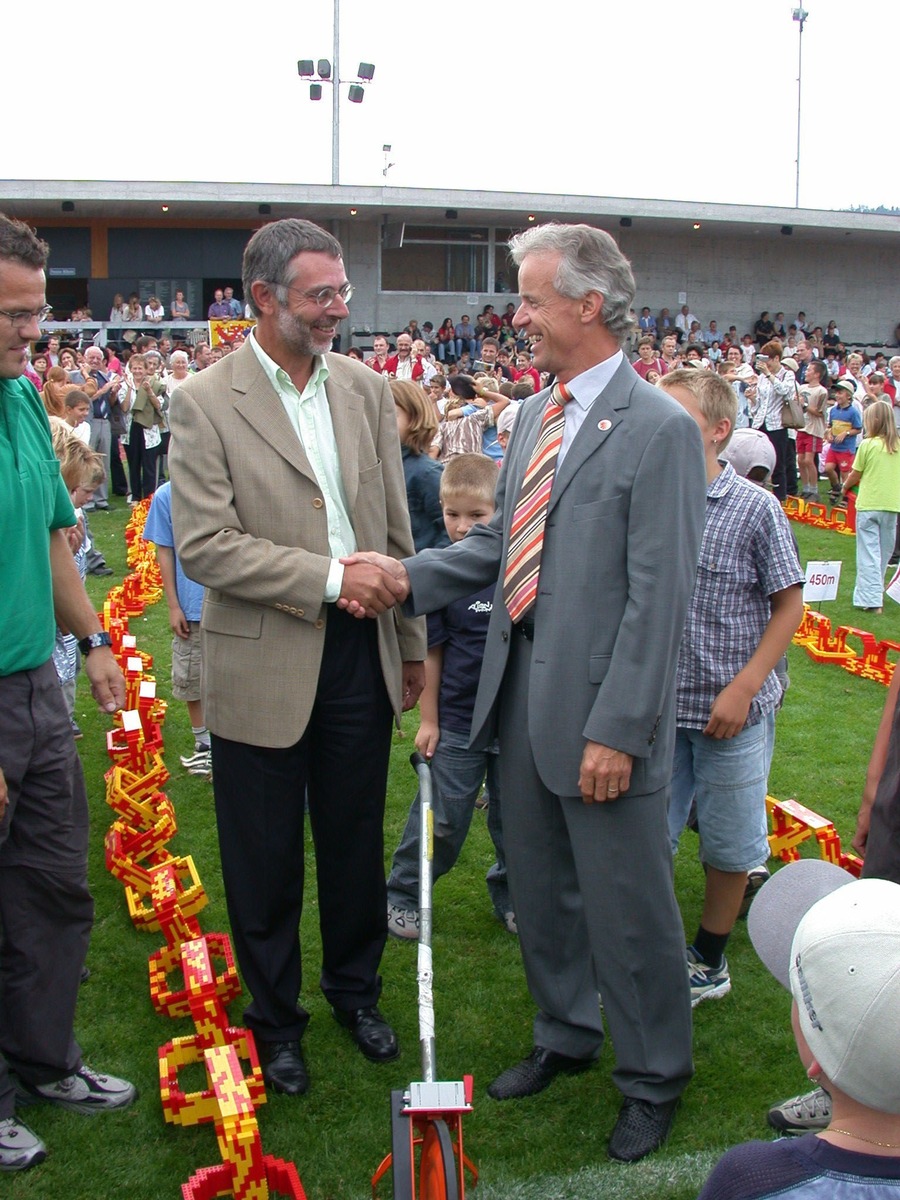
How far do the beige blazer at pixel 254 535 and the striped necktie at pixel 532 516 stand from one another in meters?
0.51

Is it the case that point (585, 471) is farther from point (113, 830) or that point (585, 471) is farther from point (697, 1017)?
point (113, 830)

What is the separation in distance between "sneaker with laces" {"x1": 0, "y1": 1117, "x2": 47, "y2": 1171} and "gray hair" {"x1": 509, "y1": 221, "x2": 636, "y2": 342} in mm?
2862

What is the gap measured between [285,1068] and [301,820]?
2.59 ft

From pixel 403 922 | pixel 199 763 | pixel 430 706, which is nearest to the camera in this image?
pixel 430 706

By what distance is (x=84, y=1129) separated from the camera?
135 inches

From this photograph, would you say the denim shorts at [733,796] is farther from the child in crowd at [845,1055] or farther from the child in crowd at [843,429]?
the child in crowd at [843,429]

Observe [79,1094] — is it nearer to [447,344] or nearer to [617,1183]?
[617,1183]

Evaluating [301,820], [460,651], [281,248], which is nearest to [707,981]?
[460,651]

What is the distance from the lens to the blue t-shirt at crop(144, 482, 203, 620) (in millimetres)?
6215

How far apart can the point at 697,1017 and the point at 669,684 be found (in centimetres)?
159

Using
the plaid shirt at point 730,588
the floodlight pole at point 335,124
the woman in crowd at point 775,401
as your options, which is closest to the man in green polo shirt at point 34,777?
the plaid shirt at point 730,588

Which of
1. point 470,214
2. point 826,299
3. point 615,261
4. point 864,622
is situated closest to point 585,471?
point 615,261

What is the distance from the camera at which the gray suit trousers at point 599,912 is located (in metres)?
3.22

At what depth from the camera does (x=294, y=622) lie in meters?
3.40
